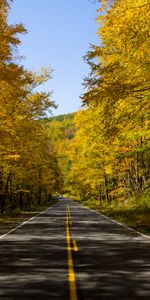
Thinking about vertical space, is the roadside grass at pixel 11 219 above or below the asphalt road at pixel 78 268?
above

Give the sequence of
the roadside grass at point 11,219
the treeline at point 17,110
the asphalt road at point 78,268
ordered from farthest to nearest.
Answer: the roadside grass at point 11,219 → the treeline at point 17,110 → the asphalt road at point 78,268

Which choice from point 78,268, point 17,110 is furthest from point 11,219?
point 78,268

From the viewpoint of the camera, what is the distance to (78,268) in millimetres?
9023

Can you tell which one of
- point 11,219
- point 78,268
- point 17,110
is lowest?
point 78,268

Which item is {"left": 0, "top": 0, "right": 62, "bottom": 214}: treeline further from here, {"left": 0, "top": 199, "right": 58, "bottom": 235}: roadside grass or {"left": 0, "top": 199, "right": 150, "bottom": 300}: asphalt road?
{"left": 0, "top": 199, "right": 150, "bottom": 300}: asphalt road

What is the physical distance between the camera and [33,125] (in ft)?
84.6

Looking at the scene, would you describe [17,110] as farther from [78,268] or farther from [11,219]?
[78,268]

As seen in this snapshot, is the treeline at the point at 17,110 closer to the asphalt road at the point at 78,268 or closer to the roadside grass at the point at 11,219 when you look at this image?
the roadside grass at the point at 11,219

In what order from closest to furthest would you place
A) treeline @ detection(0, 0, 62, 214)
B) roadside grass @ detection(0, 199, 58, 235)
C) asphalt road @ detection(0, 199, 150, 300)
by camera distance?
asphalt road @ detection(0, 199, 150, 300) → treeline @ detection(0, 0, 62, 214) → roadside grass @ detection(0, 199, 58, 235)

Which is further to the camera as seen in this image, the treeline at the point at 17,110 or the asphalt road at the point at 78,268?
the treeline at the point at 17,110

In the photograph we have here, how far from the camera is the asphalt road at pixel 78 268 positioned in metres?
6.89

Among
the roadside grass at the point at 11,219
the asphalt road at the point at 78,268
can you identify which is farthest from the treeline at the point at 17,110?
the asphalt road at the point at 78,268

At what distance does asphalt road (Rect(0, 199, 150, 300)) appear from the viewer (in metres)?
6.89

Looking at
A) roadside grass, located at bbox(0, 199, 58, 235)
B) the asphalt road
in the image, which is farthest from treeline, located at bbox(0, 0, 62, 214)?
the asphalt road
